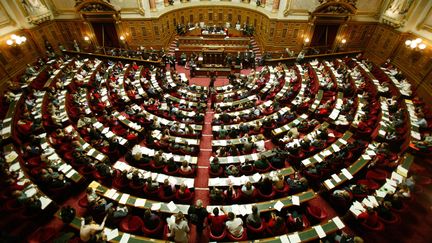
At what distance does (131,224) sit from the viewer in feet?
26.0

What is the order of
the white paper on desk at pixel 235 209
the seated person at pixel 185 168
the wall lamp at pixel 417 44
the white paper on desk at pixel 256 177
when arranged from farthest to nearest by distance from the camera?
the wall lamp at pixel 417 44
the seated person at pixel 185 168
the white paper on desk at pixel 256 177
the white paper on desk at pixel 235 209

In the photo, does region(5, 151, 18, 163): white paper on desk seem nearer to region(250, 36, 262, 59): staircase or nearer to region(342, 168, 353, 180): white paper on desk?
region(342, 168, 353, 180): white paper on desk

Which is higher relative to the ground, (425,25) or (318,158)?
(425,25)

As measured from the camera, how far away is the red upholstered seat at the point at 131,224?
776 cm

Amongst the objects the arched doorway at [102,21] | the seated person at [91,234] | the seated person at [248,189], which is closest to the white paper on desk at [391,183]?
the seated person at [248,189]

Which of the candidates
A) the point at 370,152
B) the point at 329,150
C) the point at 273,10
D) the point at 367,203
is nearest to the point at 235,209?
the point at 367,203

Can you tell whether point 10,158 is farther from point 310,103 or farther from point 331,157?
point 310,103

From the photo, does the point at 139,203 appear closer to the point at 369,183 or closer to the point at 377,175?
the point at 369,183

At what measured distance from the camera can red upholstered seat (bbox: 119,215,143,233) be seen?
7.76m

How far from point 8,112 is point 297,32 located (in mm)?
24470

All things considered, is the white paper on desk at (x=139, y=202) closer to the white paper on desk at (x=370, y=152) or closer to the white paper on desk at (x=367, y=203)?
the white paper on desk at (x=367, y=203)

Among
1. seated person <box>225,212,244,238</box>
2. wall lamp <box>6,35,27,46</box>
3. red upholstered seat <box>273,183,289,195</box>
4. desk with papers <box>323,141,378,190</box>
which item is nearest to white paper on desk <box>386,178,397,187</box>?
desk with papers <box>323,141,378,190</box>

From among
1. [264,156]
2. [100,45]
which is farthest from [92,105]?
[100,45]

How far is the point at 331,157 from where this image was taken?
413 inches
